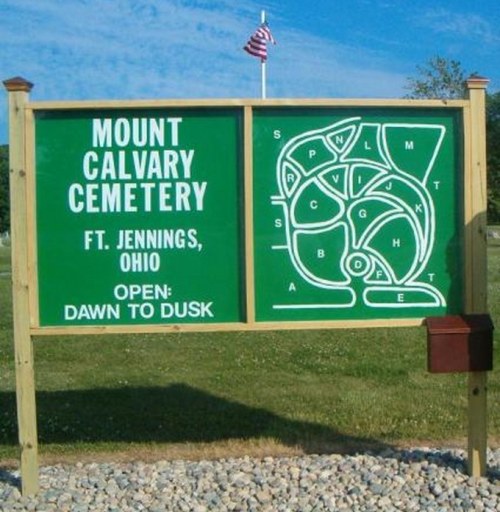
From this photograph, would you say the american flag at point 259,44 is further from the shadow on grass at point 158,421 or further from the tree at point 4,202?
the tree at point 4,202

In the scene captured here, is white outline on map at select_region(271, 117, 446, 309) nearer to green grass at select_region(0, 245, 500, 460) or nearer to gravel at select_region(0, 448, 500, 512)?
gravel at select_region(0, 448, 500, 512)

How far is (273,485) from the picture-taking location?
581 cm

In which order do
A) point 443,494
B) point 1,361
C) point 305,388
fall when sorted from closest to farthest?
point 443,494, point 305,388, point 1,361

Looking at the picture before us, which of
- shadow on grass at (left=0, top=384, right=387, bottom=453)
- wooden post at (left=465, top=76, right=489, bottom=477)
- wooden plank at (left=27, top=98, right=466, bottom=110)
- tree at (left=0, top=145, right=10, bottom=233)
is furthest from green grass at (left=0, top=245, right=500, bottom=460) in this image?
tree at (left=0, top=145, right=10, bottom=233)

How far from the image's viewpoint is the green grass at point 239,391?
23.8 feet

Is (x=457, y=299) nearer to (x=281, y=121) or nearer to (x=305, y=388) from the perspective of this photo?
(x=281, y=121)

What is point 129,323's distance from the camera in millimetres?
5855

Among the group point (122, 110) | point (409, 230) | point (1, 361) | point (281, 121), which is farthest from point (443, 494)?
point (1, 361)

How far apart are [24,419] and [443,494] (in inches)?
96.0

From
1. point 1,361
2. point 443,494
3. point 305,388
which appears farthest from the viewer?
point 1,361

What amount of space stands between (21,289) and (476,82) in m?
2.93

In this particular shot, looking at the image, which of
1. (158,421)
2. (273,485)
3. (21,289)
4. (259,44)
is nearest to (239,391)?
(158,421)

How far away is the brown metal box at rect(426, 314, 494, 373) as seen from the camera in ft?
18.6

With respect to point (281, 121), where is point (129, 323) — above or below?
below
